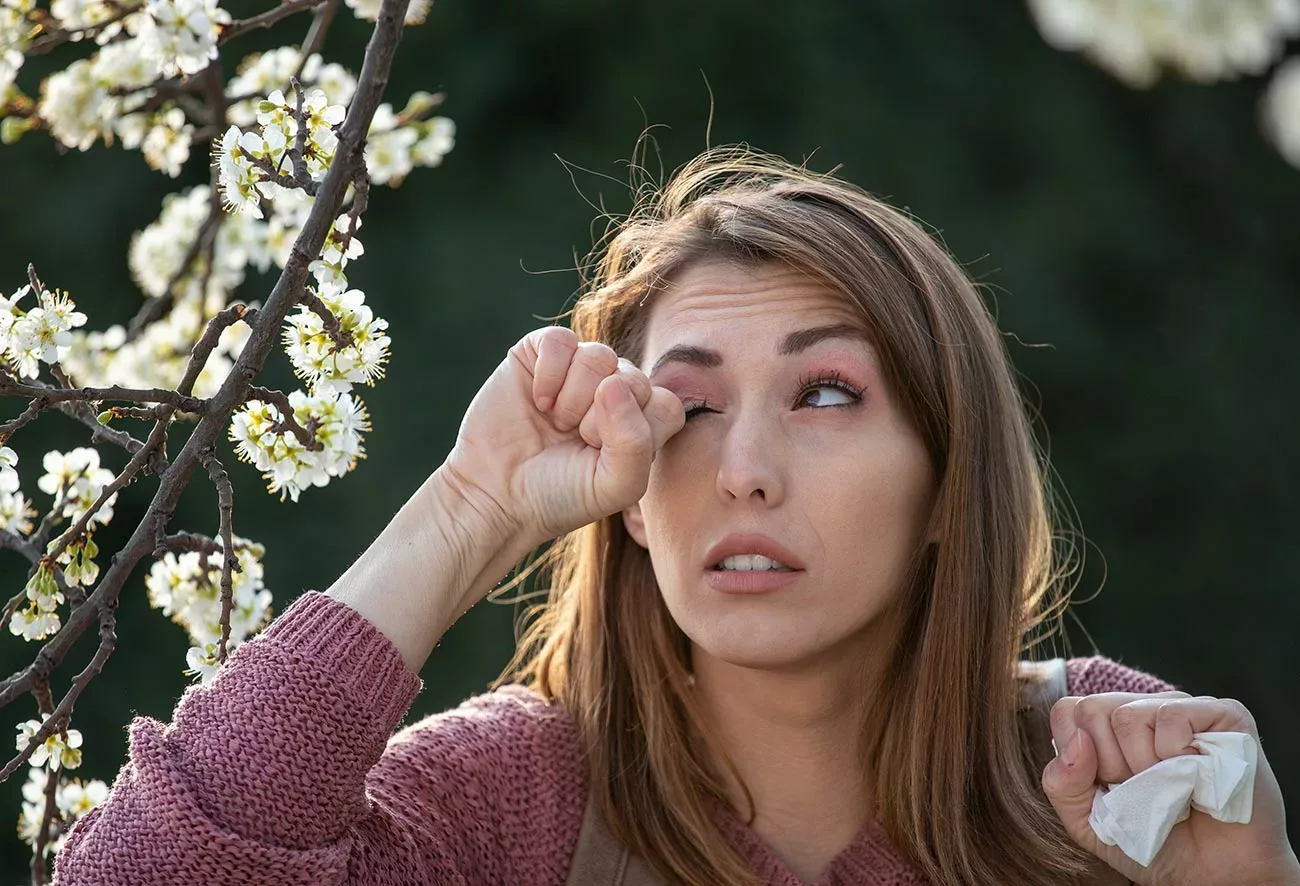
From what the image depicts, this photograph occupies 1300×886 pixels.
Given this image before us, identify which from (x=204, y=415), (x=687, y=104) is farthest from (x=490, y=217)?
(x=204, y=415)

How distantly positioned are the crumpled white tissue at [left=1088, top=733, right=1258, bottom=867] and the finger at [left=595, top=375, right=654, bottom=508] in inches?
23.8

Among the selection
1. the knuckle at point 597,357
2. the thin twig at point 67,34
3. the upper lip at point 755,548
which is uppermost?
the thin twig at point 67,34

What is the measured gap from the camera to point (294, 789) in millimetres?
1501

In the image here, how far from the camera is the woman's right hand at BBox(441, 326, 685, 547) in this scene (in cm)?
163

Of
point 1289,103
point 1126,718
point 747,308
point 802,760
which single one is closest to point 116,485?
point 747,308

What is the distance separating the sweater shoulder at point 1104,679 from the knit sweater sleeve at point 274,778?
0.95m

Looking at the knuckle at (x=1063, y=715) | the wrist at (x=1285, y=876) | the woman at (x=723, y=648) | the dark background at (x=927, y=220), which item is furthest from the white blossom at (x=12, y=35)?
the dark background at (x=927, y=220)

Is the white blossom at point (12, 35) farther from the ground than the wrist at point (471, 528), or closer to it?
farther from the ground

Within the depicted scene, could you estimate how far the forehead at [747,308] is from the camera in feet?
5.80

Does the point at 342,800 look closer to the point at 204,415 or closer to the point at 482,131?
the point at 204,415

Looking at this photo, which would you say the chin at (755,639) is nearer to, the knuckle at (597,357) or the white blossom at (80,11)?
the knuckle at (597,357)

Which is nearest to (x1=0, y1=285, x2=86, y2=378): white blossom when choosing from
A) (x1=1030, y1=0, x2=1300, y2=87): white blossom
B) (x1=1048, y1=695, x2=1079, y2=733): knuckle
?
(x1=1048, y1=695, x2=1079, y2=733): knuckle

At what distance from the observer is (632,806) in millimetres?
1900

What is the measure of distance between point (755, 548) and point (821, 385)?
225 mm
